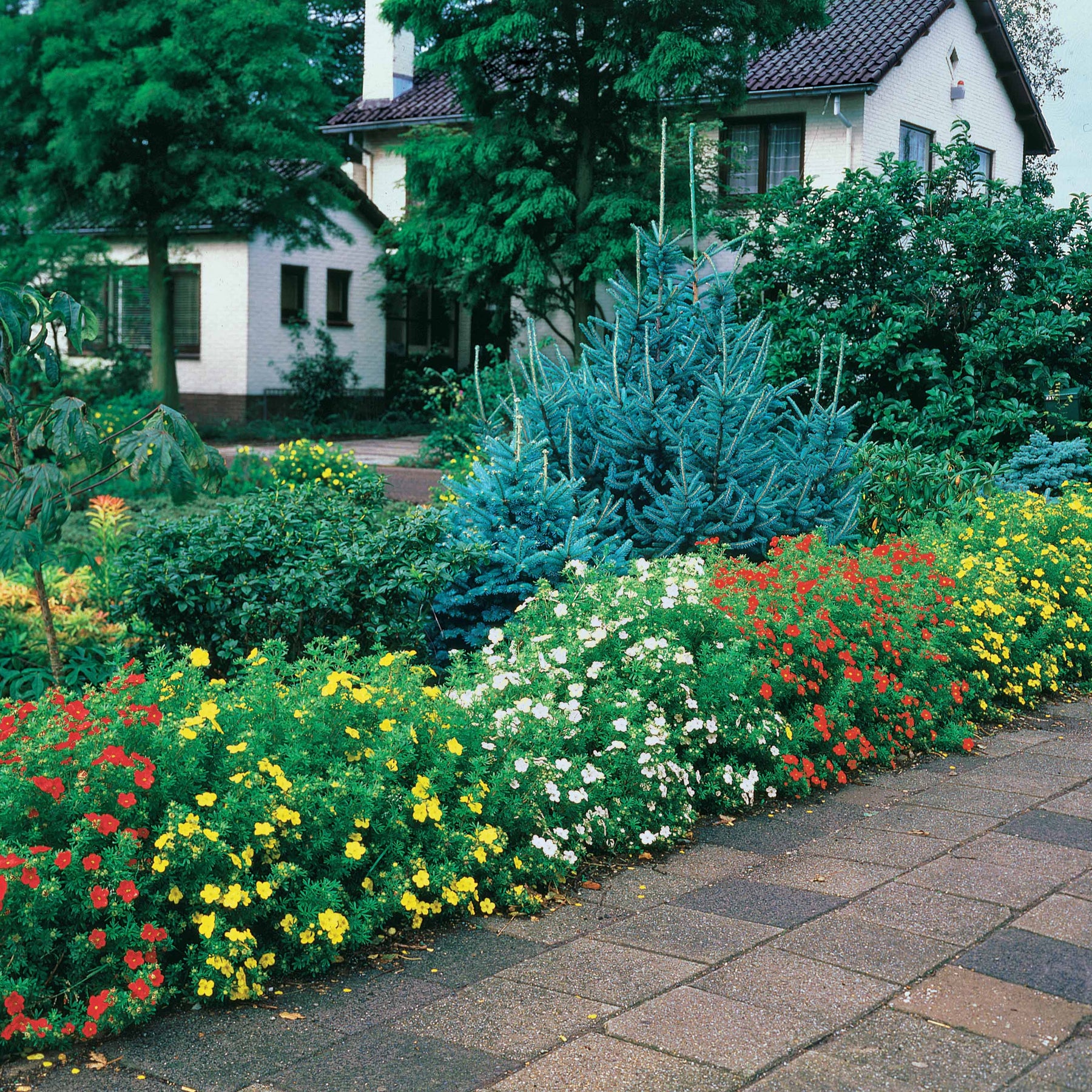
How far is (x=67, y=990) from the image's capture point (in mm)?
3164

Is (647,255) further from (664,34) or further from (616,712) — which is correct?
(664,34)

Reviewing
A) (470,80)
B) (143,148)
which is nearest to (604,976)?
(470,80)

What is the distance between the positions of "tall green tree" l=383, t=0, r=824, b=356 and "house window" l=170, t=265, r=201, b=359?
8395mm

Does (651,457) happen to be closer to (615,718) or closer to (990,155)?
(615,718)

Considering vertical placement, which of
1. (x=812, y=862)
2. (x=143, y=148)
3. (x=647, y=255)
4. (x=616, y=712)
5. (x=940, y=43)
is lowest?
(x=812, y=862)

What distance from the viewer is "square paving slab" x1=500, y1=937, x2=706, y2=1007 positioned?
11.2ft

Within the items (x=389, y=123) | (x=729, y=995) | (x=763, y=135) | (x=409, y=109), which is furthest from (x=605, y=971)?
(x=409, y=109)

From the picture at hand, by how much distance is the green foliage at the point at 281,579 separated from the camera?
6.04m

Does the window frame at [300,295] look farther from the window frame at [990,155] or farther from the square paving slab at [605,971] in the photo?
the square paving slab at [605,971]

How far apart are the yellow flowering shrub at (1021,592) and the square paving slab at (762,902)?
2.70 metres

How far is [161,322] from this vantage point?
23.4m

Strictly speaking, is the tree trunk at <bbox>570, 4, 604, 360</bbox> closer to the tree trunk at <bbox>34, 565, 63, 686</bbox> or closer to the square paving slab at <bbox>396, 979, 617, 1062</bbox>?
the tree trunk at <bbox>34, 565, 63, 686</bbox>

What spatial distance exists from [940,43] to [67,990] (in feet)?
77.3

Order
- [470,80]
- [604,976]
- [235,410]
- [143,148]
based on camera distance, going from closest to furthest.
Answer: [604,976] → [470,80] → [143,148] → [235,410]
